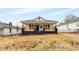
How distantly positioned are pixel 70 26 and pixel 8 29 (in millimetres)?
1004

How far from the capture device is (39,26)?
2.56 m

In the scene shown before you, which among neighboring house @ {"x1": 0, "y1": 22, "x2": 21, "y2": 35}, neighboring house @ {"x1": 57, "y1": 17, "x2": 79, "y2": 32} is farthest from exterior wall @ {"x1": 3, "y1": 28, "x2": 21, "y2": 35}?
neighboring house @ {"x1": 57, "y1": 17, "x2": 79, "y2": 32}

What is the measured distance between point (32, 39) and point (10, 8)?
0.63m

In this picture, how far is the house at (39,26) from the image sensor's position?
2.55m

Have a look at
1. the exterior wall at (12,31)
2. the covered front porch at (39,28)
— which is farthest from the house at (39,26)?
the exterior wall at (12,31)

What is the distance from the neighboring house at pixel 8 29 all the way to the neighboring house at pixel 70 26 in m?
0.69

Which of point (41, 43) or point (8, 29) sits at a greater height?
point (8, 29)

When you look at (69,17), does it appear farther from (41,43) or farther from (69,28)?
(41,43)

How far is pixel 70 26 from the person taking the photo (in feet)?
8.50

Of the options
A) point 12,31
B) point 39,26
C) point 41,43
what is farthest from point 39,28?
point 12,31

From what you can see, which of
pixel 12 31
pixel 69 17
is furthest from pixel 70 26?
pixel 12 31

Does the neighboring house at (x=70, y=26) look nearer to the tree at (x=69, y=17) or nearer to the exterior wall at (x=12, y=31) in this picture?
the tree at (x=69, y=17)

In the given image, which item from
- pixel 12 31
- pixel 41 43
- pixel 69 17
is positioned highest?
pixel 69 17

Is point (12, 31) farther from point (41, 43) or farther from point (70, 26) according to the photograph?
point (70, 26)
